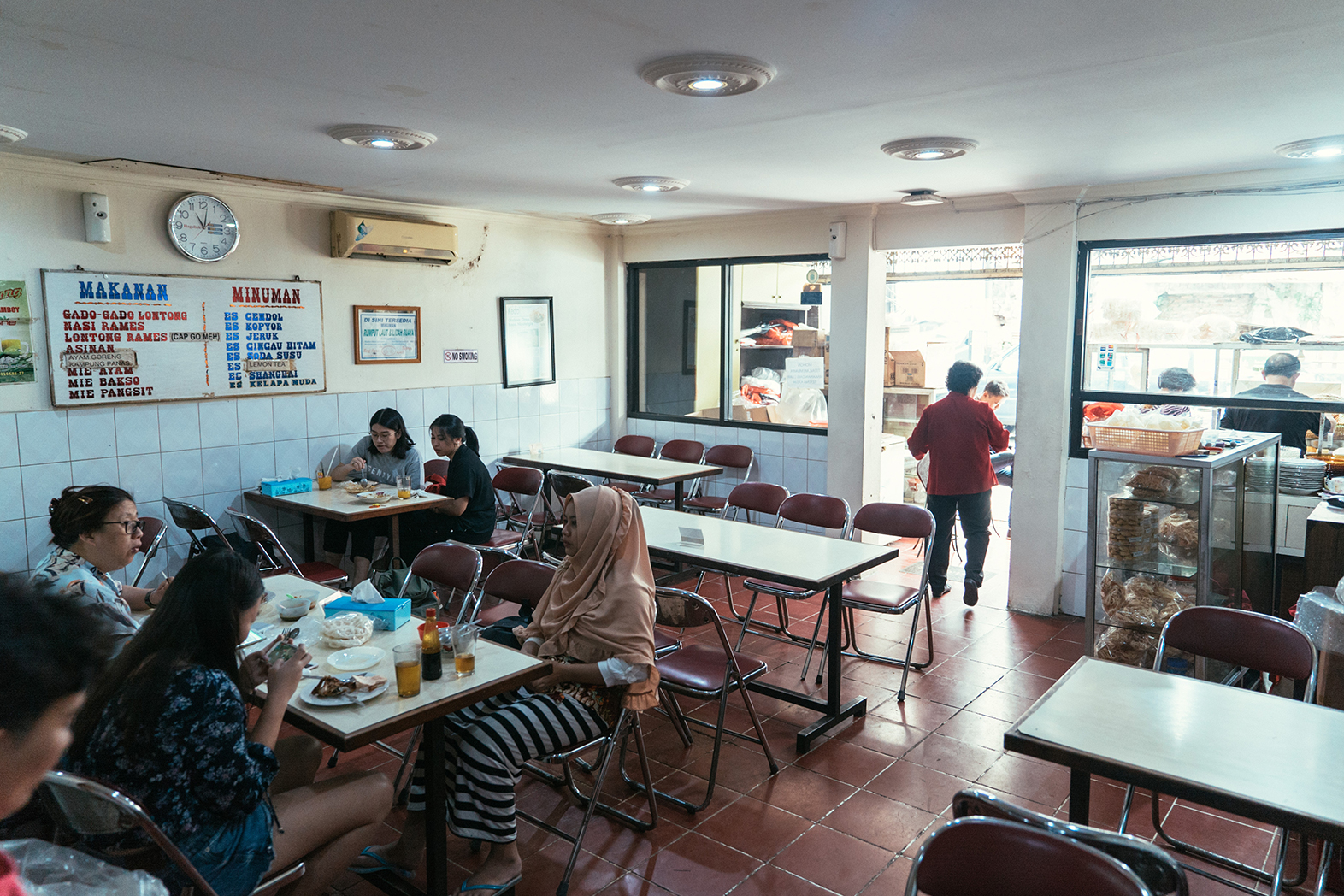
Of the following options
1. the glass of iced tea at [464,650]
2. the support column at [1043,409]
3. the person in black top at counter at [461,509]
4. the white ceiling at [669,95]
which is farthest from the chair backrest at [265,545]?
the support column at [1043,409]

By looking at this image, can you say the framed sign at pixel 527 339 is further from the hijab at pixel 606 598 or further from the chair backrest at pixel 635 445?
the hijab at pixel 606 598

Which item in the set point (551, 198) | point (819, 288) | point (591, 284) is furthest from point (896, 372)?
point (551, 198)

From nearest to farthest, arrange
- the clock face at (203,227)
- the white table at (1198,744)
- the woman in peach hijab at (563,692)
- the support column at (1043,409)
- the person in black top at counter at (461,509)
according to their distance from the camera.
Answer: the white table at (1198,744), the woman in peach hijab at (563,692), the clock face at (203,227), the person in black top at counter at (461,509), the support column at (1043,409)

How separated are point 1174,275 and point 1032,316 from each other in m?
0.75

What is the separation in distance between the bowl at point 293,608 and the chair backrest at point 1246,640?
9.15ft

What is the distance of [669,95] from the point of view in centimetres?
302

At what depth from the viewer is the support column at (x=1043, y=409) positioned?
5.04 m

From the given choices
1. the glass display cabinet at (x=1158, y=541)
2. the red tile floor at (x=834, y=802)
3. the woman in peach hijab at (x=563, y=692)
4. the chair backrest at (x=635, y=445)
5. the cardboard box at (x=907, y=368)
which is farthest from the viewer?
the cardboard box at (x=907, y=368)

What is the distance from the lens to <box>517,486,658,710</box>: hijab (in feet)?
9.05

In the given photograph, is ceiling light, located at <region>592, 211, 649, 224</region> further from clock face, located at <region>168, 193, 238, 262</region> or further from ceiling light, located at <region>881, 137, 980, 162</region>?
ceiling light, located at <region>881, 137, 980, 162</region>

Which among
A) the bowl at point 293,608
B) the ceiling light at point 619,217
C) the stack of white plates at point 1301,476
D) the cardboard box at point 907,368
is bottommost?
the bowl at point 293,608

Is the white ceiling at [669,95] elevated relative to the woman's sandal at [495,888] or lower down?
elevated

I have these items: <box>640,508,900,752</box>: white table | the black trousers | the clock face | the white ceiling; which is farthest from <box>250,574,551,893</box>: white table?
the black trousers

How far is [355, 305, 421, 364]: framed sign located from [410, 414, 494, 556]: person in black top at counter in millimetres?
1054
